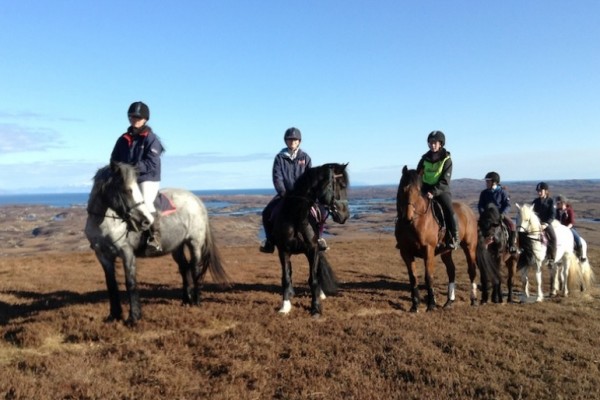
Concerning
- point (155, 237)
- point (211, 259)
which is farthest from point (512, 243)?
point (155, 237)

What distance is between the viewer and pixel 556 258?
40.1 feet

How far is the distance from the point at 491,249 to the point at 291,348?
734cm

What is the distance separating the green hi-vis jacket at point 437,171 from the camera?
32.2 ft

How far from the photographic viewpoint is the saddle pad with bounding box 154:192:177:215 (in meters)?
8.41

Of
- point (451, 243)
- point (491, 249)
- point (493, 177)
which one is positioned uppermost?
point (493, 177)

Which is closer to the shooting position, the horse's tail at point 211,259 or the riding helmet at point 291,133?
the riding helmet at point 291,133

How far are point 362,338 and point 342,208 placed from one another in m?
2.39

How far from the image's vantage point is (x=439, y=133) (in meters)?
9.91

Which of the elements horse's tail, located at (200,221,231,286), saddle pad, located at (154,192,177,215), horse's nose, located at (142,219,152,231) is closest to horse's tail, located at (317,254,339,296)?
horse's tail, located at (200,221,231,286)

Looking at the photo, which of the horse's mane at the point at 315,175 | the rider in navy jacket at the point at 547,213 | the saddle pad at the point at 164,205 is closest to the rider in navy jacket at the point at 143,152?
the saddle pad at the point at 164,205

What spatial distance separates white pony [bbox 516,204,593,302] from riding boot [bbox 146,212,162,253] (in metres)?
9.32

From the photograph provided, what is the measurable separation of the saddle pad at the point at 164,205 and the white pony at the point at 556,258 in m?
9.07

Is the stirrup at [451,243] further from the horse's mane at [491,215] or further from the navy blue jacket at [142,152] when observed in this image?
the navy blue jacket at [142,152]

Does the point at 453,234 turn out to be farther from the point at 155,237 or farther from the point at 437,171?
the point at 155,237
